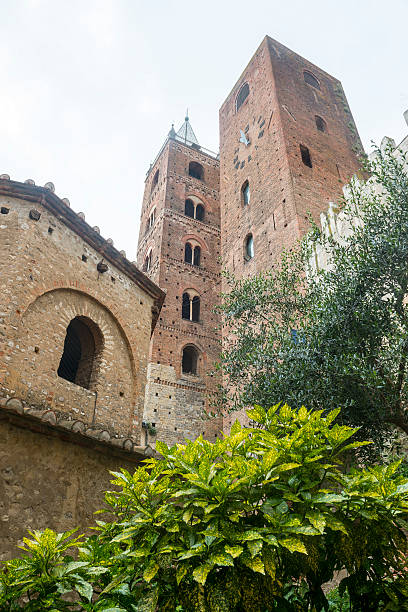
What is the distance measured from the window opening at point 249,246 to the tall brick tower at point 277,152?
0.04 meters

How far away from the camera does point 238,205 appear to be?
17.5m

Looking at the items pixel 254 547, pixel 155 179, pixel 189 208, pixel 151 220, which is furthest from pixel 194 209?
pixel 254 547

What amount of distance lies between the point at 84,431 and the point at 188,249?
1751 cm

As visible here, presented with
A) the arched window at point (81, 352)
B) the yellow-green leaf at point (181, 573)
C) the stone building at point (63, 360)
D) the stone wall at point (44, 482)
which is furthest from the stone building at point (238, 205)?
the yellow-green leaf at point (181, 573)

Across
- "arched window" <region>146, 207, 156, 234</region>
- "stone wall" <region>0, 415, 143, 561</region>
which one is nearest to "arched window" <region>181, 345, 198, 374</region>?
"arched window" <region>146, 207, 156, 234</region>

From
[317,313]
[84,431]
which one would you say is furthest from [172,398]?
[84,431]

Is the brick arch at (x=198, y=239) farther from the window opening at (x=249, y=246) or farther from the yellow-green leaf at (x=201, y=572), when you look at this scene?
the yellow-green leaf at (x=201, y=572)

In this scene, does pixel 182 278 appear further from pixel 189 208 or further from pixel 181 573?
pixel 181 573

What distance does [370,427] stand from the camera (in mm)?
6562

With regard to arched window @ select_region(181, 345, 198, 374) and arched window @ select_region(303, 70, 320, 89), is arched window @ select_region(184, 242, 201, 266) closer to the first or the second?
arched window @ select_region(181, 345, 198, 374)

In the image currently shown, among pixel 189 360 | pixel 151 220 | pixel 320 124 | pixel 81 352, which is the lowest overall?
pixel 81 352

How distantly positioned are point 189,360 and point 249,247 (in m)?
5.77

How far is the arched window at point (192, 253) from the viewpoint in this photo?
70.1ft

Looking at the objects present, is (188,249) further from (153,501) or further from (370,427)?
(153,501)
